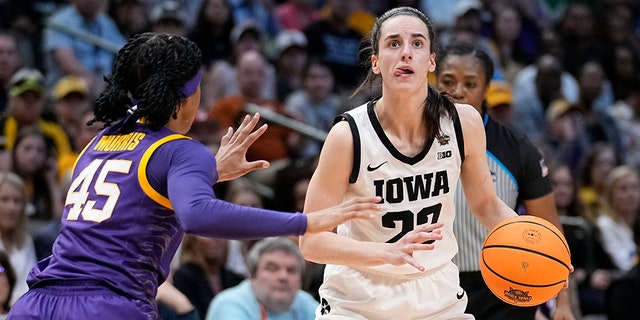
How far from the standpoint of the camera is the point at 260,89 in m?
10.9

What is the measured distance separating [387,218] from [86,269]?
139 cm

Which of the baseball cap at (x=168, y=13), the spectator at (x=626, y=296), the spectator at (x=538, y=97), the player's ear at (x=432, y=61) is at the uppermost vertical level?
the baseball cap at (x=168, y=13)

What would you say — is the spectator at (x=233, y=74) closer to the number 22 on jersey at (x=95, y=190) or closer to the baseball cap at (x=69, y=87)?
the baseball cap at (x=69, y=87)

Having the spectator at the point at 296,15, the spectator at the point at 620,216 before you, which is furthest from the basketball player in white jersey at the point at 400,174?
the spectator at the point at 296,15

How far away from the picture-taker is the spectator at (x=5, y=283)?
633 cm

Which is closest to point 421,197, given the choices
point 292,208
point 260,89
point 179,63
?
point 179,63

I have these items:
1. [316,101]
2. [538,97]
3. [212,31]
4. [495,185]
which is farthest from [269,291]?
[538,97]

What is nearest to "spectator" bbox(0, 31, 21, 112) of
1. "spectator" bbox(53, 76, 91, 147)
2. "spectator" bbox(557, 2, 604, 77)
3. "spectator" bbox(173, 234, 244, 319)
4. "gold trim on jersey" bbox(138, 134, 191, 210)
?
"spectator" bbox(53, 76, 91, 147)

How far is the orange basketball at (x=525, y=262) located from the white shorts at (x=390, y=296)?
0.22 meters

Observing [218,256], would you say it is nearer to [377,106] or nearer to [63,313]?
[377,106]

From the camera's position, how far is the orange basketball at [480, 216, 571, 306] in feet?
15.2

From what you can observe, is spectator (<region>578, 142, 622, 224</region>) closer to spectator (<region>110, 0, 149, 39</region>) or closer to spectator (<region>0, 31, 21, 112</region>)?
spectator (<region>110, 0, 149, 39</region>)

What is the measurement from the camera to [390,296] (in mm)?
4656

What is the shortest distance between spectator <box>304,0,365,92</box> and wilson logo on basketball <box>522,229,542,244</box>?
8.00 m
